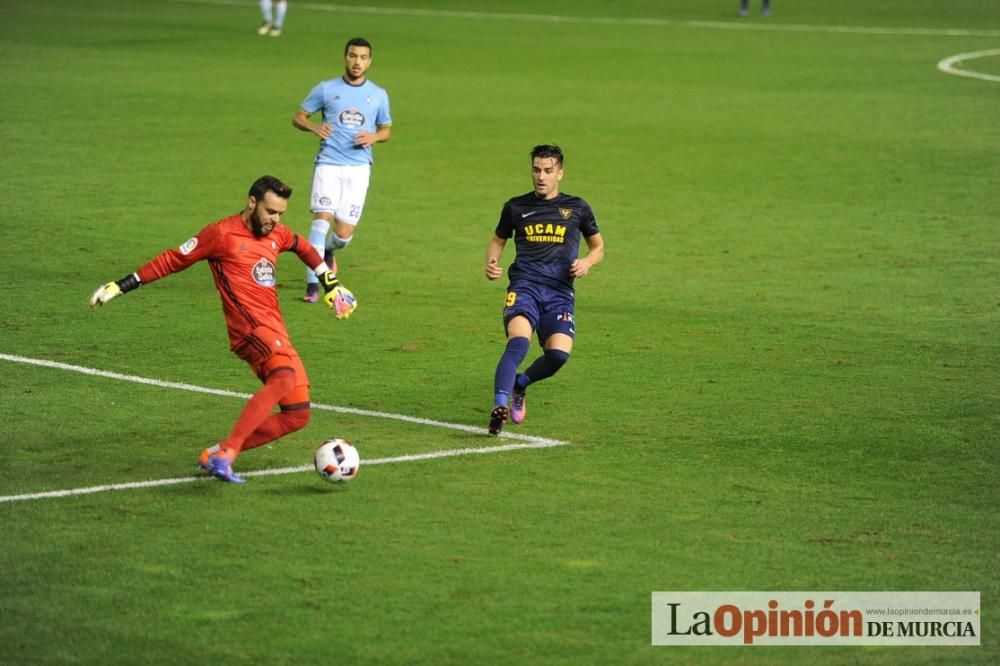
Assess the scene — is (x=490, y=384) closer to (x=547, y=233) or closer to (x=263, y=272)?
(x=547, y=233)

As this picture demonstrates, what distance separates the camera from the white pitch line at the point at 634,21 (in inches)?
1764

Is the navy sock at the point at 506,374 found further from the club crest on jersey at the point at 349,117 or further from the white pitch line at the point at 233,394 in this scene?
the club crest on jersey at the point at 349,117

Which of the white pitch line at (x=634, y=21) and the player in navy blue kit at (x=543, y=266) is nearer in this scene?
the player in navy blue kit at (x=543, y=266)

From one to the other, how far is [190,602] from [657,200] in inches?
604

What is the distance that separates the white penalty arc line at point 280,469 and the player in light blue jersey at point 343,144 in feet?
11.5

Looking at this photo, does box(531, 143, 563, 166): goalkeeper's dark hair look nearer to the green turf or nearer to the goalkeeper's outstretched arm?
the green turf

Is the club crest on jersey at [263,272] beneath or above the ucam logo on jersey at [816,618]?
above

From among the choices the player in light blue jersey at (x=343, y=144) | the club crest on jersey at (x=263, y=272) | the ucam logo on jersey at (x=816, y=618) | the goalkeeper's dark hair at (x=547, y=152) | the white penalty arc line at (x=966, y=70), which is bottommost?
the ucam logo on jersey at (x=816, y=618)

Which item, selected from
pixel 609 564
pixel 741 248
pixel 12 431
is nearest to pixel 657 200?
pixel 741 248

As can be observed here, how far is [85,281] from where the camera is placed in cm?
1720

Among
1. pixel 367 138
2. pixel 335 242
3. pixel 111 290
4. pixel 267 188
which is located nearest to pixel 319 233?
pixel 335 242

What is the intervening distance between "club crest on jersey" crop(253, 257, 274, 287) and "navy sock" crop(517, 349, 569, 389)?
225 cm

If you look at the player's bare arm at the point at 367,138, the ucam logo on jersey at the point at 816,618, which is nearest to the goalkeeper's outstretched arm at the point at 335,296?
the ucam logo on jersey at the point at 816,618

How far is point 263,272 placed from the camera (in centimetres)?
1066
